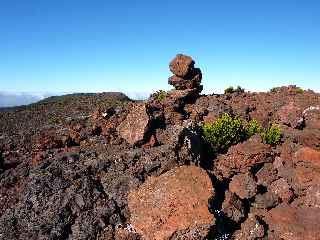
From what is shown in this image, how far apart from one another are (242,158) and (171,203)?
6100 millimetres

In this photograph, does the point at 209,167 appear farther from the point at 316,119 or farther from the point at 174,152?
the point at 316,119

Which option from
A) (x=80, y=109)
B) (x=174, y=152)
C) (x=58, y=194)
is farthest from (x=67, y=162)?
(x=80, y=109)

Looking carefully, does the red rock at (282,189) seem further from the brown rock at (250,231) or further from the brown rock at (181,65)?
the brown rock at (181,65)

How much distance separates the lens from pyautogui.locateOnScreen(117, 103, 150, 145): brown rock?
17.8 meters

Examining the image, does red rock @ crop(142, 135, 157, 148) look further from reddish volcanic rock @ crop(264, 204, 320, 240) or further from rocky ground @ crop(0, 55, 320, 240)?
reddish volcanic rock @ crop(264, 204, 320, 240)

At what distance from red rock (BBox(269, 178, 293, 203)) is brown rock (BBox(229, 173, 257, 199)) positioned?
1.24 meters

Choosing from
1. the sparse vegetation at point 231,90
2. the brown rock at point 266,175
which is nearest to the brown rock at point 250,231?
the brown rock at point 266,175

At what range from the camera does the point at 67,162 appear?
15.6m

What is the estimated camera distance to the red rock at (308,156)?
1921 centimetres

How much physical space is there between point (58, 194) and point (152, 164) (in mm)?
3932

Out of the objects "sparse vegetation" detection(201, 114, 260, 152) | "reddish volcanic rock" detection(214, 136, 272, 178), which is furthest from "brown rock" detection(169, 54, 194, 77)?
"reddish volcanic rock" detection(214, 136, 272, 178)

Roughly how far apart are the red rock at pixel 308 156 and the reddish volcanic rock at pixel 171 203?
271 inches

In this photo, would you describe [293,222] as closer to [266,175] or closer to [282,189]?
[282,189]

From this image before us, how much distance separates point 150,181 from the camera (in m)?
15.2
